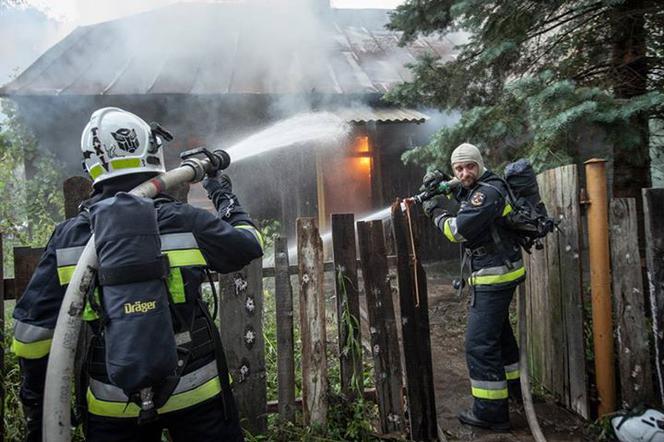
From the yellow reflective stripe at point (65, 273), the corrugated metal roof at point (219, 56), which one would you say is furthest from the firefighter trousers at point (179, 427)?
the corrugated metal roof at point (219, 56)

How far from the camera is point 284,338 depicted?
9.94ft

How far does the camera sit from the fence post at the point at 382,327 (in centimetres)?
310

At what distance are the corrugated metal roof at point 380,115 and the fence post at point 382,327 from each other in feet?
18.4

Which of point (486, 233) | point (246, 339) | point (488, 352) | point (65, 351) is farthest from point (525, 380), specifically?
point (65, 351)

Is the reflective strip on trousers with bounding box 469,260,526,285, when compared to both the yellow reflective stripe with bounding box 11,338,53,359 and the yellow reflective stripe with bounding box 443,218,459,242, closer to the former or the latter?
the yellow reflective stripe with bounding box 443,218,459,242

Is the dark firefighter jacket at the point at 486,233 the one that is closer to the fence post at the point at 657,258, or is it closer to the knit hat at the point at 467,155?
the knit hat at the point at 467,155

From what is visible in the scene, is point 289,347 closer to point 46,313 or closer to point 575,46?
point 46,313

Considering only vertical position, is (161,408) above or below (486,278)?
below

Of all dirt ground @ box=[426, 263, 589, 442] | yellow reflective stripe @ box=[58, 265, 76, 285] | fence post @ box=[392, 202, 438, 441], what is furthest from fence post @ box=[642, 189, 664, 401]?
yellow reflective stripe @ box=[58, 265, 76, 285]

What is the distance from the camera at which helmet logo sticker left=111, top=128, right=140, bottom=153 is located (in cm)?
201

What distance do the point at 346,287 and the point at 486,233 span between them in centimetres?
119

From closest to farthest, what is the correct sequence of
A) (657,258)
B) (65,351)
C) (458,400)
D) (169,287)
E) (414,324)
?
(65,351), (169,287), (657,258), (414,324), (458,400)

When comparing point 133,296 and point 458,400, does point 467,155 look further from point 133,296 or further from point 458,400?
point 133,296

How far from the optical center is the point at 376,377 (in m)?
3.09
